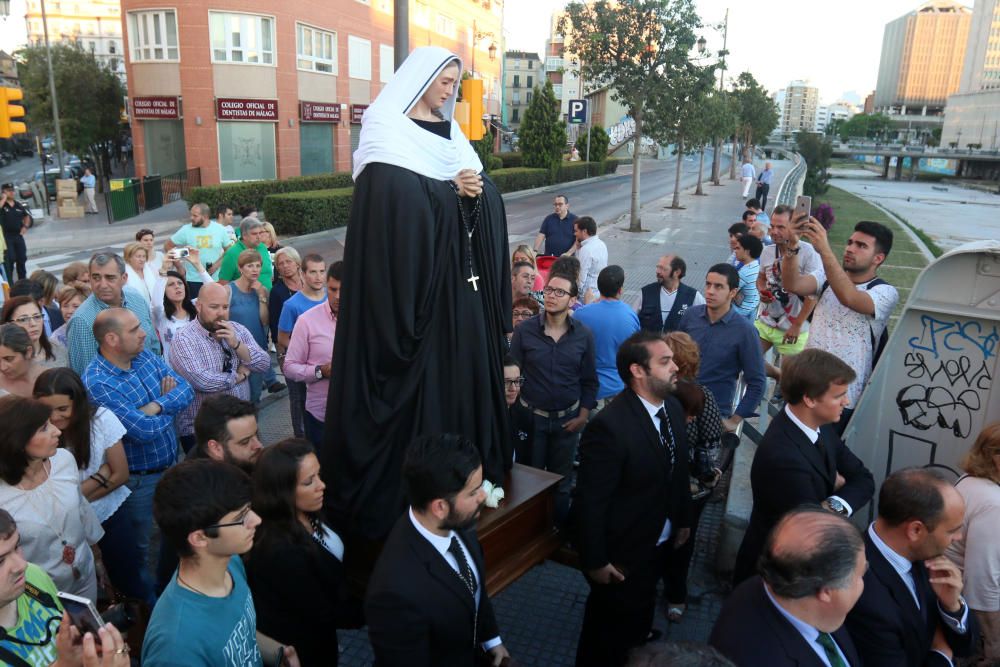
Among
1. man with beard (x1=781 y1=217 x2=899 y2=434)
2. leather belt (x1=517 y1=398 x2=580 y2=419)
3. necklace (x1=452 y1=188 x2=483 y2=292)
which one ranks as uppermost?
necklace (x1=452 y1=188 x2=483 y2=292)

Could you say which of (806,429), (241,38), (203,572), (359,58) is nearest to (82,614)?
(203,572)

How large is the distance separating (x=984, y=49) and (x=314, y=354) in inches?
5289

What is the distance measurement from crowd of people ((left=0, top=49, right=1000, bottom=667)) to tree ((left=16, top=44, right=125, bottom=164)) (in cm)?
2946

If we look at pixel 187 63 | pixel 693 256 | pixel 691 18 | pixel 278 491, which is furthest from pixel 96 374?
pixel 187 63

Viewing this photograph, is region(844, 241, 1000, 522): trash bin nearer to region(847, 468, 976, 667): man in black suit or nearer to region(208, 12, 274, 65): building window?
region(847, 468, 976, 667): man in black suit

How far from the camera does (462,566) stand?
248 cm

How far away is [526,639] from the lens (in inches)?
163

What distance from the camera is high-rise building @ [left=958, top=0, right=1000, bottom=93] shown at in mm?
107125

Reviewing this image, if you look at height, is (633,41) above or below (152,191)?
above

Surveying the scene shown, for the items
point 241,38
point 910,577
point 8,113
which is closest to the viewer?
point 910,577

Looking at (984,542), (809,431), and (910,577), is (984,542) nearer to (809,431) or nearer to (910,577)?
(910,577)

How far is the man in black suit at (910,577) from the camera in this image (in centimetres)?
255

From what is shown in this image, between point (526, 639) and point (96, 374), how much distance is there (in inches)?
115

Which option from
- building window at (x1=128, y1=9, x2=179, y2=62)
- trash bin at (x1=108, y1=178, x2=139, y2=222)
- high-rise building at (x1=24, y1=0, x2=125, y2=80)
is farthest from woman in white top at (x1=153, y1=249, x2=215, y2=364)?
high-rise building at (x1=24, y1=0, x2=125, y2=80)
